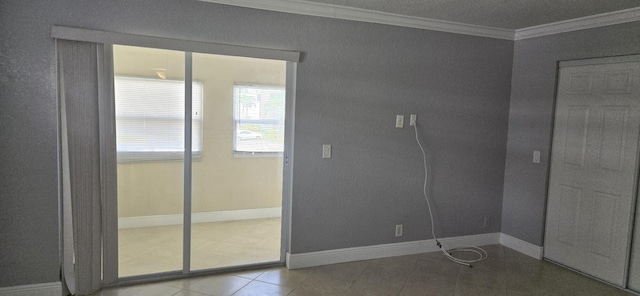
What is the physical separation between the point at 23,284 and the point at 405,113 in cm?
353

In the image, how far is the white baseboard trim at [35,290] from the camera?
2.88 m

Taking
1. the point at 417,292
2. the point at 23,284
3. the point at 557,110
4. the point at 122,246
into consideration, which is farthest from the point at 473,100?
the point at 23,284

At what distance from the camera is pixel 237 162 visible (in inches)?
141

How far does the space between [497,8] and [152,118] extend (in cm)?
309

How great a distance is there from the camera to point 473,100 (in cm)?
432

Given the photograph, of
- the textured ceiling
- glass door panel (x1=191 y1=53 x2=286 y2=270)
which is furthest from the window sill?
the textured ceiling

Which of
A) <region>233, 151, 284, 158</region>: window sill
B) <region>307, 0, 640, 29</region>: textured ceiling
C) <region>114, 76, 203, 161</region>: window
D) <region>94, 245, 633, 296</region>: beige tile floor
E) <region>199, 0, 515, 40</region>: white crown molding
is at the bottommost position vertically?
<region>94, 245, 633, 296</region>: beige tile floor

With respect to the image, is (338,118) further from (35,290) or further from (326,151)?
(35,290)

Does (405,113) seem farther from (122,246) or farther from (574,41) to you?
(122,246)

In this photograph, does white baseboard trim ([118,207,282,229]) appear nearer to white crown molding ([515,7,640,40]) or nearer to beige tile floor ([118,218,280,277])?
beige tile floor ([118,218,280,277])

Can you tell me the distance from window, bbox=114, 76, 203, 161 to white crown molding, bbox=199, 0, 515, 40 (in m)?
0.84

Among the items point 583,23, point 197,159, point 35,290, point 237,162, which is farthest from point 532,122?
point 35,290

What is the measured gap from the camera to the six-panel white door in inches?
137

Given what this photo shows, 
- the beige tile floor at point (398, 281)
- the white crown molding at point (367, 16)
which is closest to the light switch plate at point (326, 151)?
the beige tile floor at point (398, 281)
